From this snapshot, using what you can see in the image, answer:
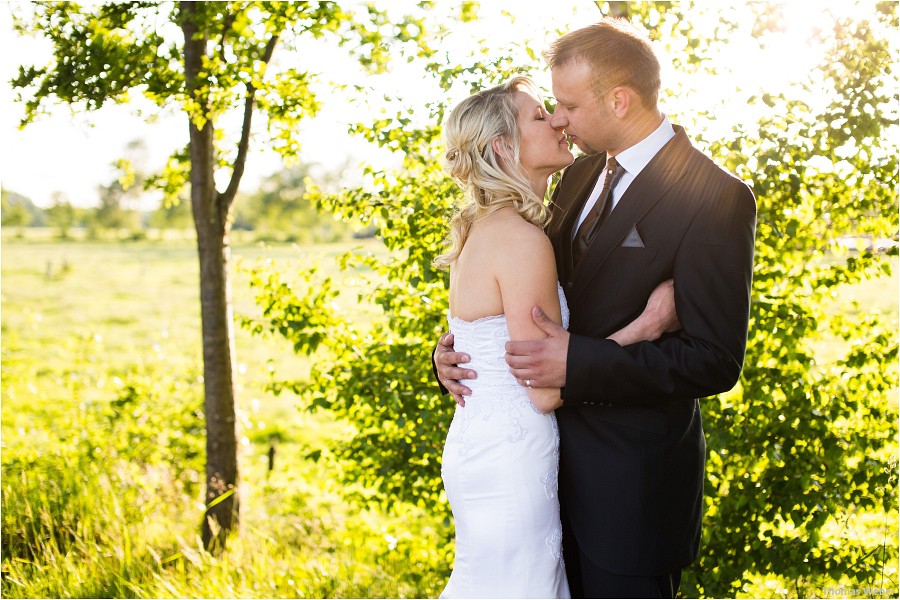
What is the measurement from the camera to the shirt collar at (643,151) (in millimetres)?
2512

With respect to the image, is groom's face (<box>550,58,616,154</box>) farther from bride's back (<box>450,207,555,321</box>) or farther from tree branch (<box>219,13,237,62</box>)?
tree branch (<box>219,13,237,62</box>)

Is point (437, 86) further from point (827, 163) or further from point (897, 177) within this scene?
point (897, 177)

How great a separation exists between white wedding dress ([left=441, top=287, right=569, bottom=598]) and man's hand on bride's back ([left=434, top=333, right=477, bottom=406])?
3cm

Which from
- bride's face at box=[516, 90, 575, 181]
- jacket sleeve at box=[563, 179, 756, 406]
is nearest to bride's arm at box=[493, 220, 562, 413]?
jacket sleeve at box=[563, 179, 756, 406]

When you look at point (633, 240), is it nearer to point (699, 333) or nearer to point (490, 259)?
point (699, 333)

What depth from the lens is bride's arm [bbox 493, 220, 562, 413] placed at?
7.80ft

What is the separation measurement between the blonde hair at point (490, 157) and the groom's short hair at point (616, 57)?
264 mm

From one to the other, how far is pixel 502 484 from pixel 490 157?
3.62ft

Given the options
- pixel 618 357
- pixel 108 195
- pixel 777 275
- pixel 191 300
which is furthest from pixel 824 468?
pixel 108 195

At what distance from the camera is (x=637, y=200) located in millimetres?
2295

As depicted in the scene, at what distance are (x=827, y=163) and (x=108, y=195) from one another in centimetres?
5169

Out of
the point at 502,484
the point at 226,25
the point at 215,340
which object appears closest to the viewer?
the point at 502,484

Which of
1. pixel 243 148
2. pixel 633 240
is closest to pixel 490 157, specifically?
pixel 633 240

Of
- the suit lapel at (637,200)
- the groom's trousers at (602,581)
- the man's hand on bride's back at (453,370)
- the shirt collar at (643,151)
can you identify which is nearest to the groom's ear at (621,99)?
the shirt collar at (643,151)
